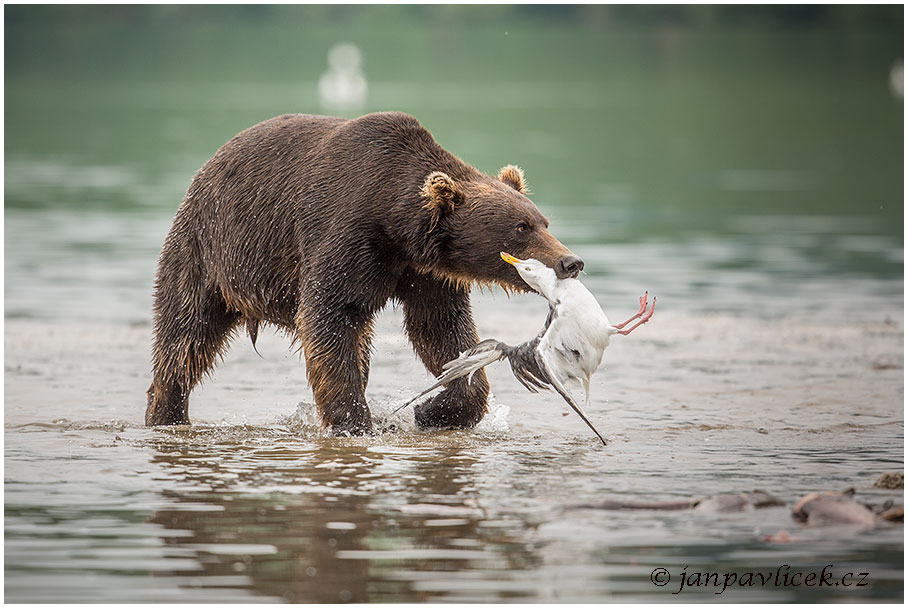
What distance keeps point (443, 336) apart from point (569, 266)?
1157mm

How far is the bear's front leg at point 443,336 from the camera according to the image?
8.43 m

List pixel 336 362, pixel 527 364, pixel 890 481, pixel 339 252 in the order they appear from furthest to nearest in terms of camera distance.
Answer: pixel 336 362 → pixel 339 252 → pixel 527 364 → pixel 890 481

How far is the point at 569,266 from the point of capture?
7.57 m

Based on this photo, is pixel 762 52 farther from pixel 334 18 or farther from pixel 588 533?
pixel 588 533

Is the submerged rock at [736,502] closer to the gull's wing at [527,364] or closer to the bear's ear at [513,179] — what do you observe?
the gull's wing at [527,364]

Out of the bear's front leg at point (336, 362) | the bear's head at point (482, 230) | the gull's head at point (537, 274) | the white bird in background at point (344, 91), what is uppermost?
the white bird in background at point (344, 91)

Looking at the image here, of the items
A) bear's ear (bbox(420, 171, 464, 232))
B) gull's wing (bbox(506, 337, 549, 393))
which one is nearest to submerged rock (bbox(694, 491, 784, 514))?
gull's wing (bbox(506, 337, 549, 393))

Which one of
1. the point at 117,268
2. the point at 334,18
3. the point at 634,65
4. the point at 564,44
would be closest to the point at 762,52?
the point at 634,65

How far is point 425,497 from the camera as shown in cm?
704

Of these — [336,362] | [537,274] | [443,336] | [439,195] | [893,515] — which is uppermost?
[439,195]

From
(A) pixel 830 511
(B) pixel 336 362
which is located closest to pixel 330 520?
(B) pixel 336 362

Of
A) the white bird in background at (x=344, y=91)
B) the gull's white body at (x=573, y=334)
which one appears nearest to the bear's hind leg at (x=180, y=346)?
the gull's white body at (x=573, y=334)

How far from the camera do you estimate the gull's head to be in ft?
25.1

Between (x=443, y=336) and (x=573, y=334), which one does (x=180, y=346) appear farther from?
(x=573, y=334)
